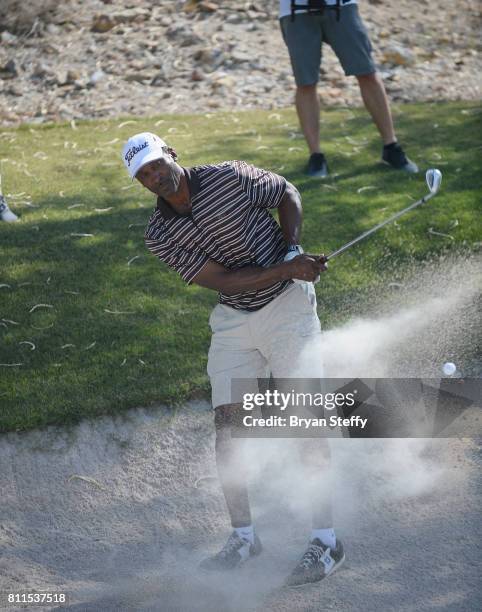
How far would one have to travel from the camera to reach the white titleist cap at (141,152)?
3.78 meters

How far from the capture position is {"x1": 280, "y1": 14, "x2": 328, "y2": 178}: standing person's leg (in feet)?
23.6

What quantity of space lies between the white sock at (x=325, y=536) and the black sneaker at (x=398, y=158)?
411 centimetres

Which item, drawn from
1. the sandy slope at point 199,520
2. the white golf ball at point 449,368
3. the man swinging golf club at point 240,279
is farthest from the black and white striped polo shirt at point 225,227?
the white golf ball at point 449,368

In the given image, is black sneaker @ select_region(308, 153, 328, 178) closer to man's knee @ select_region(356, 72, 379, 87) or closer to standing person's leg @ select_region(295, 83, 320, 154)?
standing person's leg @ select_region(295, 83, 320, 154)

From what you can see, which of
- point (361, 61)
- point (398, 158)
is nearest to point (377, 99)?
point (361, 61)

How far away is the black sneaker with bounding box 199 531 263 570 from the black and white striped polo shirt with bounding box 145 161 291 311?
996mm

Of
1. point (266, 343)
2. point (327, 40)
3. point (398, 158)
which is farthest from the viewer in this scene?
point (398, 158)

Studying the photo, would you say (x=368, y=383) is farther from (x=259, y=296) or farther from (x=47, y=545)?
(x=47, y=545)

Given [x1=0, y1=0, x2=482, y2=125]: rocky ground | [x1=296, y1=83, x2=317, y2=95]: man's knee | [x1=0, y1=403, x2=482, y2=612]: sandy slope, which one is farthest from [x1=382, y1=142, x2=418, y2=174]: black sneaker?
[x1=0, y1=403, x2=482, y2=612]: sandy slope

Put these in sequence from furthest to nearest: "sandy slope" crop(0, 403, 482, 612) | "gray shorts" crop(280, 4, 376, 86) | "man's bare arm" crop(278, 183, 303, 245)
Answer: "gray shorts" crop(280, 4, 376, 86), "man's bare arm" crop(278, 183, 303, 245), "sandy slope" crop(0, 403, 482, 612)

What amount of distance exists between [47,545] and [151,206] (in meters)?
3.46

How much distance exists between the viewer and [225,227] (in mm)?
3930

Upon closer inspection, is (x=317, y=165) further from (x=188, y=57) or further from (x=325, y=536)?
(x=325, y=536)

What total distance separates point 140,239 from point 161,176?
9.71 ft
